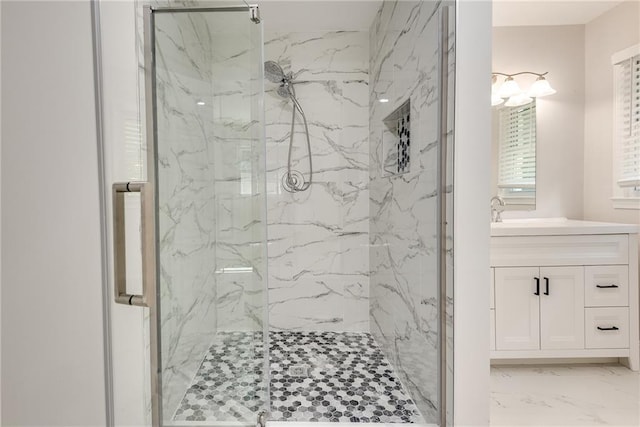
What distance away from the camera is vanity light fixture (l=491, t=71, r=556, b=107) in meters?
2.94

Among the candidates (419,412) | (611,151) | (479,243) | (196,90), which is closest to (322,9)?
(196,90)

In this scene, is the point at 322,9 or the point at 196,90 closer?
the point at 196,90

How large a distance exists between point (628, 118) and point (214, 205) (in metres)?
2.80

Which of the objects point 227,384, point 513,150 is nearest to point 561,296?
point 513,150

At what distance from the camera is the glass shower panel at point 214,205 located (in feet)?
5.02

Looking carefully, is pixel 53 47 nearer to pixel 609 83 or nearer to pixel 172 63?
pixel 172 63

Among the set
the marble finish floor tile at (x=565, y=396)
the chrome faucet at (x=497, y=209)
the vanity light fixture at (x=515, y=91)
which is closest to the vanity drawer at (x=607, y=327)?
the marble finish floor tile at (x=565, y=396)

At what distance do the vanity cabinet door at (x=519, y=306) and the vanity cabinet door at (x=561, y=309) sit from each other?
4cm

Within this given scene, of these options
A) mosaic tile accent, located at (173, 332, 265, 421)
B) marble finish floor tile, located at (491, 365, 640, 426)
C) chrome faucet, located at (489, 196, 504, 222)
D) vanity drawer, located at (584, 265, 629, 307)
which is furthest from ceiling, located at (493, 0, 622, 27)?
mosaic tile accent, located at (173, 332, 265, 421)

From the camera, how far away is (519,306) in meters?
2.45

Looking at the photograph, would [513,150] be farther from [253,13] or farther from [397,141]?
[253,13]

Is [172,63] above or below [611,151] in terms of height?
above

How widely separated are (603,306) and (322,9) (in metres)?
2.55

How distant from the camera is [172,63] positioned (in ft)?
5.02
